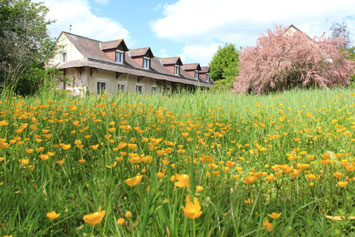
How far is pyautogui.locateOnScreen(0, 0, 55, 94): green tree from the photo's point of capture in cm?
1259

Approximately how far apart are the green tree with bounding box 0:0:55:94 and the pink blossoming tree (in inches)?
462

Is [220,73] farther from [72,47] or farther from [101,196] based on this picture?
[101,196]

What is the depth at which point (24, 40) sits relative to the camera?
13.4 meters

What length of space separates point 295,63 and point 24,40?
14.9 meters

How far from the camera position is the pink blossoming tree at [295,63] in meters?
11.9

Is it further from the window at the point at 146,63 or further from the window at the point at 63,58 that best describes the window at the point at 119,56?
the window at the point at 63,58

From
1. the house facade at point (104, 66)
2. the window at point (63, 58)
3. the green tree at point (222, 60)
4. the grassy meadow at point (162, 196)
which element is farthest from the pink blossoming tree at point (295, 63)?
the green tree at point (222, 60)

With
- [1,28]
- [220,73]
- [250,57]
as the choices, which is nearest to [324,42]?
[250,57]

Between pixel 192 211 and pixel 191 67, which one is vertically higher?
pixel 191 67

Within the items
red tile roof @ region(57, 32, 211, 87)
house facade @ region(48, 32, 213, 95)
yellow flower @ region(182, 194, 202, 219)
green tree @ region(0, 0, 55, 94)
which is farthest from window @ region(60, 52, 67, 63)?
yellow flower @ region(182, 194, 202, 219)

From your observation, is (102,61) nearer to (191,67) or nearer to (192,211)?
(191,67)

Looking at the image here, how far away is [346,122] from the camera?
10.7 feet

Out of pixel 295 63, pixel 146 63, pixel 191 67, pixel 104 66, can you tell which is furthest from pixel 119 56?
pixel 295 63

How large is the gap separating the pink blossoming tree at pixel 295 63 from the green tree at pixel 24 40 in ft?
38.5
